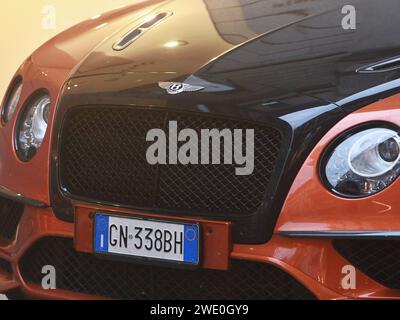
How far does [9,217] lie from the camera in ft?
12.0

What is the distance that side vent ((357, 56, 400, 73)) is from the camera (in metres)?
3.06

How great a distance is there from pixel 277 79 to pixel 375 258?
0.66 meters

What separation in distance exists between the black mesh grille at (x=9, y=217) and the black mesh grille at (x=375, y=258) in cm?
128

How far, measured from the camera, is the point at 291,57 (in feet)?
10.5

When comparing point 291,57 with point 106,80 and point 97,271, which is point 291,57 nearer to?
point 106,80

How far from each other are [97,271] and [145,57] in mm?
798

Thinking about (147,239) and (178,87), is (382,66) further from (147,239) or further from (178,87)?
(147,239)

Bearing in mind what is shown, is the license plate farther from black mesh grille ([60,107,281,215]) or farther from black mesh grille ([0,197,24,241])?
black mesh grille ([0,197,24,241])

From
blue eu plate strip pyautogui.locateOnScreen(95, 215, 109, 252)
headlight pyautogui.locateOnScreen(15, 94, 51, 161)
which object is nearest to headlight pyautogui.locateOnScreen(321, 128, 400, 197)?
blue eu plate strip pyautogui.locateOnScreen(95, 215, 109, 252)

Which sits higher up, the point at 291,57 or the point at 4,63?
the point at 291,57

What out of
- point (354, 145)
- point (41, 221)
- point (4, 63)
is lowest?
point (4, 63)

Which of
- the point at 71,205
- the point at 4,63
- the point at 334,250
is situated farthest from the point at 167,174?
the point at 4,63

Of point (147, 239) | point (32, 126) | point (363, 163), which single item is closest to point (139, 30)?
point (32, 126)

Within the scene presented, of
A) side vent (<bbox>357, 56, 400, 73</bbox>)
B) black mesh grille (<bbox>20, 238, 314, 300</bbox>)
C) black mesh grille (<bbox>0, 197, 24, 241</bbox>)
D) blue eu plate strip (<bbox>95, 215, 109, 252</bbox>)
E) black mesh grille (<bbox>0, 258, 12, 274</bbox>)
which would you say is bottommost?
black mesh grille (<bbox>0, 258, 12, 274</bbox>)
